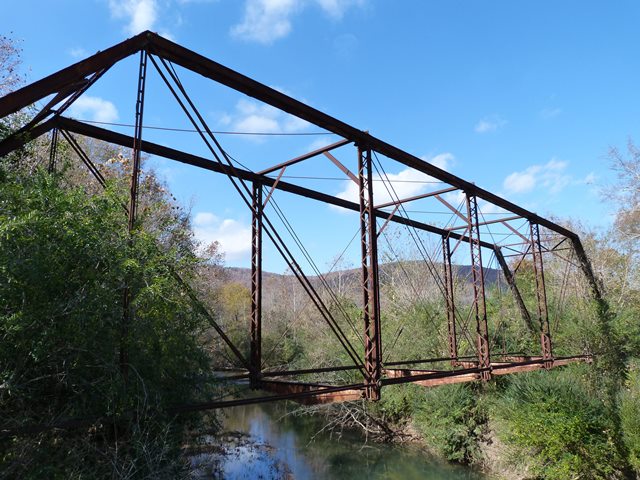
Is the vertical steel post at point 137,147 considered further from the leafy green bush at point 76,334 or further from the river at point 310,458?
the river at point 310,458

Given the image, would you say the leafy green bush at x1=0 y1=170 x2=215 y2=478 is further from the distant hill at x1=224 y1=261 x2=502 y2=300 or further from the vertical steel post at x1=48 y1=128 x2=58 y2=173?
the distant hill at x1=224 y1=261 x2=502 y2=300

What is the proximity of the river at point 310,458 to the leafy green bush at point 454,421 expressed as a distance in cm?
50

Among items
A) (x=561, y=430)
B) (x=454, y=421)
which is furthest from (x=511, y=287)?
(x=561, y=430)

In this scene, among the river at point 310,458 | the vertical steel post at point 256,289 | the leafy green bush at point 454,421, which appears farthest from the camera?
the leafy green bush at point 454,421

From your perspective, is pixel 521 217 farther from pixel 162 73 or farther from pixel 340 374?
pixel 162 73

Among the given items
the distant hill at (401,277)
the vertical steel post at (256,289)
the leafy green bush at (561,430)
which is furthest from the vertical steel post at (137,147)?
the distant hill at (401,277)

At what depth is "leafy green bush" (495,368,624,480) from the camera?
11.4 m

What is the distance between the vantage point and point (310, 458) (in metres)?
15.1

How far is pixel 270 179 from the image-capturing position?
9.04 meters

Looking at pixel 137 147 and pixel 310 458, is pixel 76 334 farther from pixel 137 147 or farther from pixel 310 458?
pixel 310 458

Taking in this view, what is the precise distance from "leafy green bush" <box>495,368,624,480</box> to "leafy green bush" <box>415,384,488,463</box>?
1369mm

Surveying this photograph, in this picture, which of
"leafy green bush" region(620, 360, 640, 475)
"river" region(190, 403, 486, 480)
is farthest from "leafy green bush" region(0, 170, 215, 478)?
"leafy green bush" region(620, 360, 640, 475)

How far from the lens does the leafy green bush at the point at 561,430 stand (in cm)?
1135

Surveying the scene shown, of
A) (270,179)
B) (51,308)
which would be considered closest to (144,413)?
(51,308)
